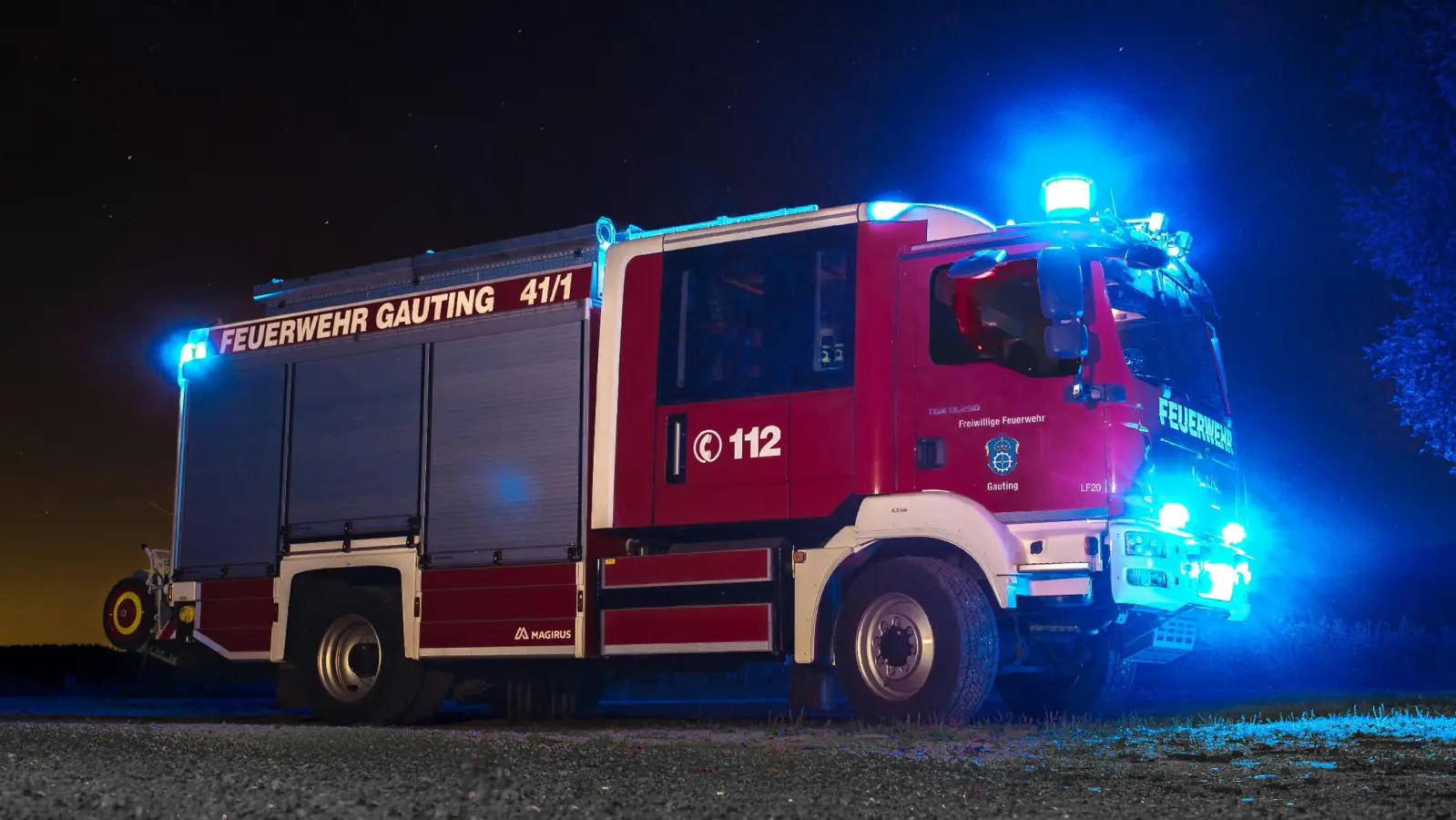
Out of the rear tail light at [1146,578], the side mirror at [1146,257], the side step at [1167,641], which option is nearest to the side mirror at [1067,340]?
the side mirror at [1146,257]

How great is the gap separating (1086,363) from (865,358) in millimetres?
1442

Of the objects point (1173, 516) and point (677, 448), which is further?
point (677, 448)

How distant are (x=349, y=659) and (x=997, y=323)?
5.89 metres

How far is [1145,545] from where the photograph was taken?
9898mm

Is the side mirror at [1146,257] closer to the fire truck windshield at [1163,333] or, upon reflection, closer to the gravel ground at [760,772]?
the fire truck windshield at [1163,333]

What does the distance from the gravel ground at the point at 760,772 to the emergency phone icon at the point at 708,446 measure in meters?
1.80

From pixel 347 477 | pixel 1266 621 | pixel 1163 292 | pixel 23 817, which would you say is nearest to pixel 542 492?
pixel 347 477

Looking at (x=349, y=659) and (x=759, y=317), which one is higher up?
(x=759, y=317)

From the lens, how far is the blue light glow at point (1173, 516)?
10.1 m

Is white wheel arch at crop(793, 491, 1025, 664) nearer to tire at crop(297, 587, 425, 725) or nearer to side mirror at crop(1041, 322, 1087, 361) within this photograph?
side mirror at crop(1041, 322, 1087, 361)

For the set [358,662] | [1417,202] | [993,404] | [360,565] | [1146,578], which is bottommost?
[358,662]

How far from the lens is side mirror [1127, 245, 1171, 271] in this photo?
10492 millimetres

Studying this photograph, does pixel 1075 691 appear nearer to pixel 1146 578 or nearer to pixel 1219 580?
pixel 1219 580

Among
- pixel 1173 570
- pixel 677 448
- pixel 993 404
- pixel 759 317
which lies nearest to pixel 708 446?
pixel 677 448
